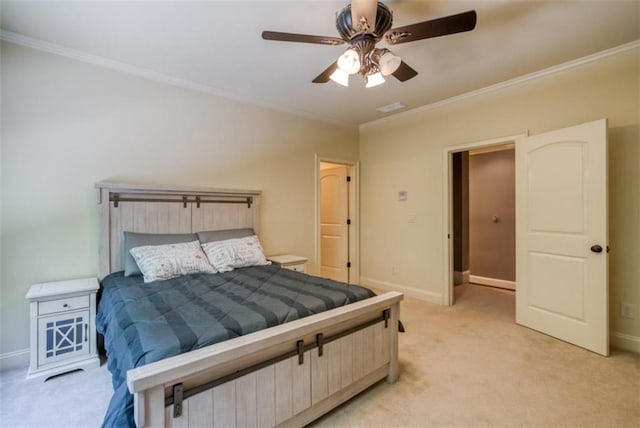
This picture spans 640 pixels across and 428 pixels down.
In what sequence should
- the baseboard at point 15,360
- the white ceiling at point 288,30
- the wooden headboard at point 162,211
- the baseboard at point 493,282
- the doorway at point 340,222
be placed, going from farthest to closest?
1. the doorway at point 340,222
2. the baseboard at point 493,282
3. the wooden headboard at point 162,211
4. the baseboard at point 15,360
5. the white ceiling at point 288,30

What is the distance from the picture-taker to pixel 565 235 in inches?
110

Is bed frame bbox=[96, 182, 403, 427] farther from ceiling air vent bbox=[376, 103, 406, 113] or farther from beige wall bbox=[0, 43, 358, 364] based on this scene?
ceiling air vent bbox=[376, 103, 406, 113]

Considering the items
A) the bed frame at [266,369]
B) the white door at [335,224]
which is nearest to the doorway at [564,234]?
the bed frame at [266,369]

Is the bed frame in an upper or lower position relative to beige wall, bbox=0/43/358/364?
lower

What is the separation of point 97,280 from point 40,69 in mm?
1767

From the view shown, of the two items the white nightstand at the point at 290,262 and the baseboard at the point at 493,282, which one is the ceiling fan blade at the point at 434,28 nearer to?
the white nightstand at the point at 290,262

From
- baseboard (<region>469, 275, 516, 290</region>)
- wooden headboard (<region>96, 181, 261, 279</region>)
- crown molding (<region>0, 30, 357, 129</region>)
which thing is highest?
crown molding (<region>0, 30, 357, 129</region>)

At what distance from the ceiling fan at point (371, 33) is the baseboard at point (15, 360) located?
9.83 ft

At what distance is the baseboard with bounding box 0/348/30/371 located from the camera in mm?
2326

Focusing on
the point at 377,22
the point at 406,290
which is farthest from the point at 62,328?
the point at 406,290

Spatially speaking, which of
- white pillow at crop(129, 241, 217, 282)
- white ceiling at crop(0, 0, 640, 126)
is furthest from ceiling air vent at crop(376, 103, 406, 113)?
white pillow at crop(129, 241, 217, 282)

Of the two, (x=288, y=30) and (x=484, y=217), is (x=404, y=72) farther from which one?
(x=484, y=217)

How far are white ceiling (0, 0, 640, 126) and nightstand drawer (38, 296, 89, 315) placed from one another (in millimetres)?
2010

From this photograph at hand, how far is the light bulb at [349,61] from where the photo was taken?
72.4 inches
